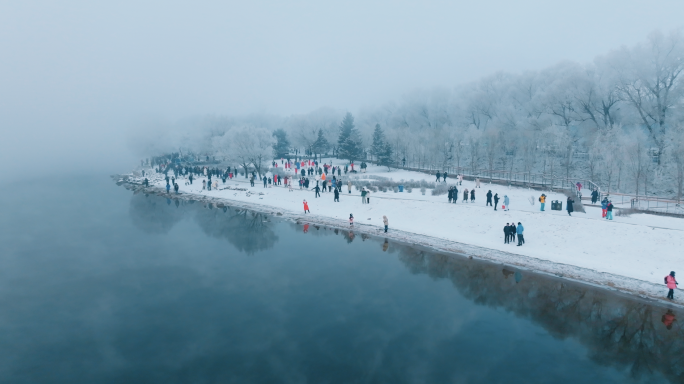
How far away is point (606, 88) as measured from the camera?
44.8m

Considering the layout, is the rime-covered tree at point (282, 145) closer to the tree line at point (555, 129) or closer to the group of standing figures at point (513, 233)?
the tree line at point (555, 129)

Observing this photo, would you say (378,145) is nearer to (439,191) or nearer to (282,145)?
(439,191)

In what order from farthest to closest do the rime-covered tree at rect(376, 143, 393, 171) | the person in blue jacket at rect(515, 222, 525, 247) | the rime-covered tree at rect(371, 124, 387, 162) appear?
1. the rime-covered tree at rect(371, 124, 387, 162)
2. the rime-covered tree at rect(376, 143, 393, 171)
3. the person in blue jacket at rect(515, 222, 525, 247)

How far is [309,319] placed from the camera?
51.2 ft

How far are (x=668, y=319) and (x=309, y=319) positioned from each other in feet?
45.3

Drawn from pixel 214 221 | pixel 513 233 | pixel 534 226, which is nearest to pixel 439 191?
pixel 534 226

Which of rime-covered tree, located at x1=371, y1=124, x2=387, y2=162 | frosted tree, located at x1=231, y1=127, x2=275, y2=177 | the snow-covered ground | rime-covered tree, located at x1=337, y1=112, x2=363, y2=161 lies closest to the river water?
the snow-covered ground

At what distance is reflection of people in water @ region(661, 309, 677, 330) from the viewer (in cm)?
1485

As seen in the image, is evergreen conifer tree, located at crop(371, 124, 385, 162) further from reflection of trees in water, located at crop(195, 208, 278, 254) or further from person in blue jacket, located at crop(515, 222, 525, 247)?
person in blue jacket, located at crop(515, 222, 525, 247)

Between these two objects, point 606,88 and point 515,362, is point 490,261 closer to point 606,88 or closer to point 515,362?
point 515,362

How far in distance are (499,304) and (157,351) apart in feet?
44.1

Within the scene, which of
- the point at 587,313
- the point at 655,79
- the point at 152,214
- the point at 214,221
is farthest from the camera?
the point at 655,79

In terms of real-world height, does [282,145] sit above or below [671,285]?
above

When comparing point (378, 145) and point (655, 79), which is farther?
point (378, 145)
